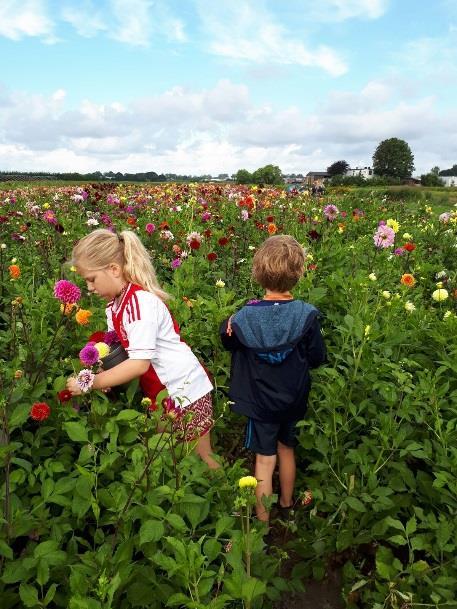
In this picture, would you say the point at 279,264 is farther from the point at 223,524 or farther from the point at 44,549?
the point at 44,549

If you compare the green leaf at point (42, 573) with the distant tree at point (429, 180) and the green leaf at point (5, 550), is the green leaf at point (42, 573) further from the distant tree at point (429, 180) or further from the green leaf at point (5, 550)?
the distant tree at point (429, 180)

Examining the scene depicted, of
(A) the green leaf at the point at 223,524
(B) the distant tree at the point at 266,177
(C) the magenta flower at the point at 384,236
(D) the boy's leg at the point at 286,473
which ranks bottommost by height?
(D) the boy's leg at the point at 286,473

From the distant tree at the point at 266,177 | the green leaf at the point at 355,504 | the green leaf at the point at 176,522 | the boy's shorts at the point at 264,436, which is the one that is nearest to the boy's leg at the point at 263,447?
the boy's shorts at the point at 264,436

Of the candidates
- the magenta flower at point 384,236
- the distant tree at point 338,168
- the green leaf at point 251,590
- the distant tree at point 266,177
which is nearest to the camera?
the green leaf at point 251,590

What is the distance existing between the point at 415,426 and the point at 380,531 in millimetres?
686

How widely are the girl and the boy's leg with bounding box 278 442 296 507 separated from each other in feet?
1.23

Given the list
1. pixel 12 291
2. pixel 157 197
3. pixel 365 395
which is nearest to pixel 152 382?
pixel 365 395

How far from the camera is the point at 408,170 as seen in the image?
85000 millimetres

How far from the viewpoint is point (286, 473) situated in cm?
252

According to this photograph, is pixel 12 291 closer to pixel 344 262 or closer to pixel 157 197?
pixel 344 262

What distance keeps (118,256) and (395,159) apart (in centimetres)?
9287

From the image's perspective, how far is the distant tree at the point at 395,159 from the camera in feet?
279

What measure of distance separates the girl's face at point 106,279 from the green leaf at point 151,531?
124 centimetres

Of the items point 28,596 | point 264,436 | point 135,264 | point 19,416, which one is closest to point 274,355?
point 264,436
